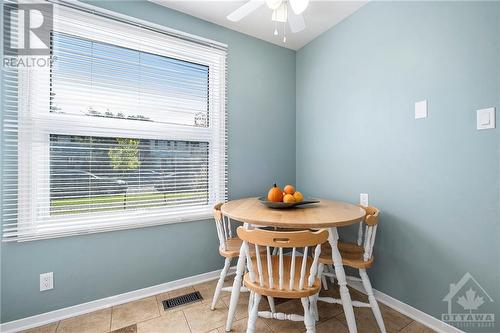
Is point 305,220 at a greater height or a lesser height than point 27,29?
lesser

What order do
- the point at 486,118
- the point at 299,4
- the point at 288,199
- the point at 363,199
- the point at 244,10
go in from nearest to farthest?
the point at 486,118 < the point at 299,4 < the point at 244,10 < the point at 288,199 < the point at 363,199

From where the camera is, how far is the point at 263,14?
2.08 m

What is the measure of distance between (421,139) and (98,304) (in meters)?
2.72

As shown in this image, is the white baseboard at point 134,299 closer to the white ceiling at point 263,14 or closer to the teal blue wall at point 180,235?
the teal blue wall at point 180,235

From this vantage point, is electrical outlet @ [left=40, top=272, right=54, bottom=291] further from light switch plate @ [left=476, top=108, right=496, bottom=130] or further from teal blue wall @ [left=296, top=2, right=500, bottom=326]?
light switch plate @ [left=476, top=108, right=496, bottom=130]

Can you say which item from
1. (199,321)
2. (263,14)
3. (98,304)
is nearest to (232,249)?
(199,321)

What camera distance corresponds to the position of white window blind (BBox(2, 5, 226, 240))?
1517mm

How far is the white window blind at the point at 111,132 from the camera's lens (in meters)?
1.52

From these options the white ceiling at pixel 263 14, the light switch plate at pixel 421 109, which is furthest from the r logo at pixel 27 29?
the light switch plate at pixel 421 109

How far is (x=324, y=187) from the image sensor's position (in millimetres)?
2383

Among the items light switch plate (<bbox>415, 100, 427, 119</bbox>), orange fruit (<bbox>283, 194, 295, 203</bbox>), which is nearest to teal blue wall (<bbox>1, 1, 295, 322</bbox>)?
orange fruit (<bbox>283, 194, 295, 203</bbox>)

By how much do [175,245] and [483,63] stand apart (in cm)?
255

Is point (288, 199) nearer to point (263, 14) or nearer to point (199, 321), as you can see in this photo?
point (199, 321)

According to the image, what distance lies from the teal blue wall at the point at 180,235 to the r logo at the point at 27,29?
409mm
